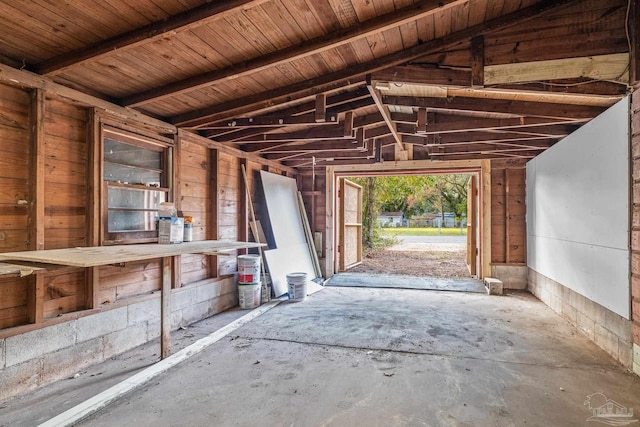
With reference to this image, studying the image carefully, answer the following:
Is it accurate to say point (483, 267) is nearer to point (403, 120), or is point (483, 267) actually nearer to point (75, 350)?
A: point (403, 120)

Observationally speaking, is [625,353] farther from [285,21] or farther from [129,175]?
[129,175]

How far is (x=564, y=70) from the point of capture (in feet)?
8.67

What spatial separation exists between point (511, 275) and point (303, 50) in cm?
540

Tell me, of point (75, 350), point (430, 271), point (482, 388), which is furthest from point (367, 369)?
point (430, 271)

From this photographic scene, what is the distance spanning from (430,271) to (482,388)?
5186mm

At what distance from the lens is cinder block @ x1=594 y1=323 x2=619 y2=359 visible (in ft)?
9.70

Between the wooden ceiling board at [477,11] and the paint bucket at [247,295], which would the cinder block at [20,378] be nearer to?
the paint bucket at [247,295]

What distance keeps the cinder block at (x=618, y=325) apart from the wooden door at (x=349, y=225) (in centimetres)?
471

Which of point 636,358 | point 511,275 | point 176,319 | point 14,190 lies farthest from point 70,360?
point 511,275

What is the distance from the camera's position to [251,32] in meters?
2.38

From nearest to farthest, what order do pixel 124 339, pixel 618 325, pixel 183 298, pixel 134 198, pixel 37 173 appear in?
pixel 37 173
pixel 618 325
pixel 124 339
pixel 134 198
pixel 183 298

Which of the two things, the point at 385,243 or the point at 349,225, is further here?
the point at 385,243

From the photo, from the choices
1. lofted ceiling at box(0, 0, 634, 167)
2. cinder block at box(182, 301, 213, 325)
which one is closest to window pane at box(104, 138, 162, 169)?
lofted ceiling at box(0, 0, 634, 167)

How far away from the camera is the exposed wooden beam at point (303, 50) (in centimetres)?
224
